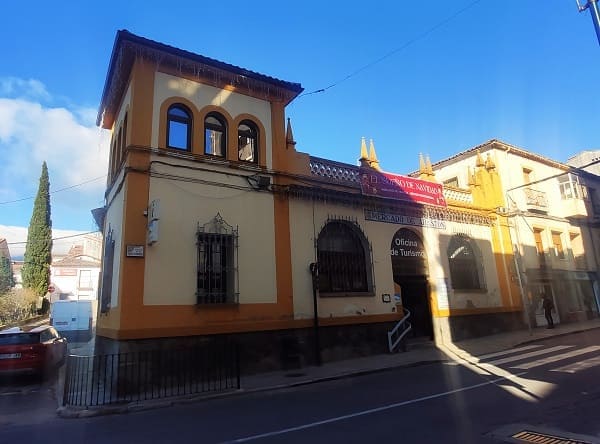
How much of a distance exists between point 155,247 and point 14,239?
53.5 metres

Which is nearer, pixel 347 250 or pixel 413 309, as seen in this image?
Answer: pixel 347 250

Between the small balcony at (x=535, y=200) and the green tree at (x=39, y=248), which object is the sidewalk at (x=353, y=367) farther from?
the green tree at (x=39, y=248)

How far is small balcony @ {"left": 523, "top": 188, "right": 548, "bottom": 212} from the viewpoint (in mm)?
21906

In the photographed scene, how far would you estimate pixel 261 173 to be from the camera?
1295 centimetres

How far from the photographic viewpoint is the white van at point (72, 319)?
73.7 feet

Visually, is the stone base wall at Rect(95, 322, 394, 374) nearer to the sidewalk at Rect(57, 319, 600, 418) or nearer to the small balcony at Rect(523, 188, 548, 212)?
the sidewalk at Rect(57, 319, 600, 418)

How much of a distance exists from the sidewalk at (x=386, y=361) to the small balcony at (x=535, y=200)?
7.12m

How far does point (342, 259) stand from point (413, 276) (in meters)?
3.55

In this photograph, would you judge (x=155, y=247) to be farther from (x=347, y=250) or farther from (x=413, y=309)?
(x=413, y=309)

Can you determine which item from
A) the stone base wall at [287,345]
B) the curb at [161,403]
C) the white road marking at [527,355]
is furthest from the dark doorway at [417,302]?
the curb at [161,403]

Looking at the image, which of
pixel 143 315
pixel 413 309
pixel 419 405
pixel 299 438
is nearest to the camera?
pixel 299 438

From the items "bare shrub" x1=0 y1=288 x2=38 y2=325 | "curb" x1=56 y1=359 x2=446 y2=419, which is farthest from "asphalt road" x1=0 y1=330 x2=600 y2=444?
"bare shrub" x1=0 y1=288 x2=38 y2=325

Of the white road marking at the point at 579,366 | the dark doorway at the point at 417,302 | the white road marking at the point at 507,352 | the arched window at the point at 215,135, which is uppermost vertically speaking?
the arched window at the point at 215,135

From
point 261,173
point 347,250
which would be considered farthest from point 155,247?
point 347,250
